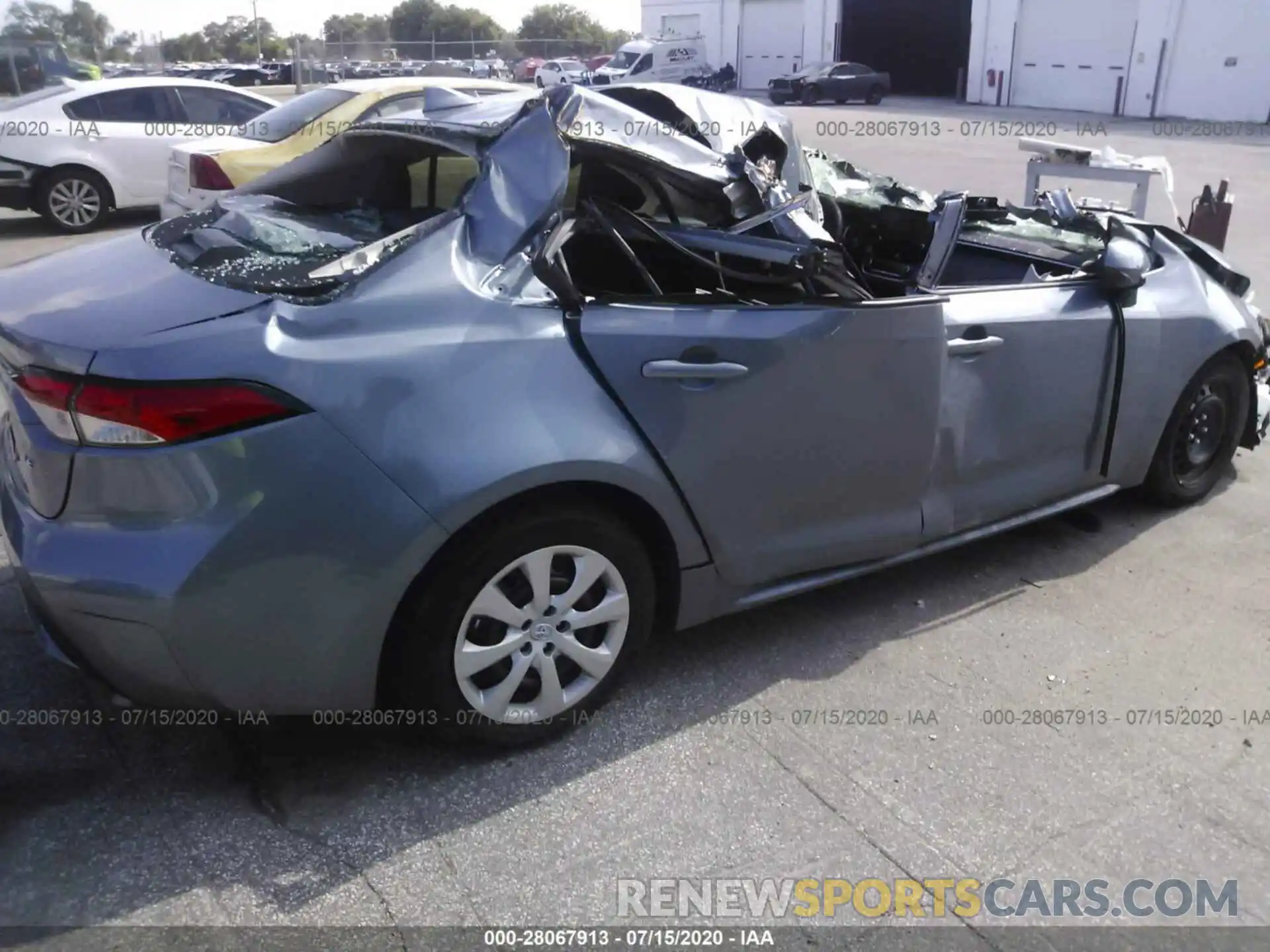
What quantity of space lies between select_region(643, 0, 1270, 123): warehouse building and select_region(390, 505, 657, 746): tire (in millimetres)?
32633

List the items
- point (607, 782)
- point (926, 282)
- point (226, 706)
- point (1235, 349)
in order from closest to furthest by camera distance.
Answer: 1. point (226, 706)
2. point (607, 782)
3. point (926, 282)
4. point (1235, 349)

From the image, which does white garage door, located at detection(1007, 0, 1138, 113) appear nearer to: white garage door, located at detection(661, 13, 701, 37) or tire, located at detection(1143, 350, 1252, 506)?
white garage door, located at detection(661, 13, 701, 37)

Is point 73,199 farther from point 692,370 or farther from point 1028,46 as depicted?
point 1028,46

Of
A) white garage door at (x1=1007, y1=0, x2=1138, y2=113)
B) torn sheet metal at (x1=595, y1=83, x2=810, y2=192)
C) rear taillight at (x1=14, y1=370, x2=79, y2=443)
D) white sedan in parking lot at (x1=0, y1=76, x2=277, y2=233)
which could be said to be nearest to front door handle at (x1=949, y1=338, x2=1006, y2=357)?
torn sheet metal at (x1=595, y1=83, x2=810, y2=192)

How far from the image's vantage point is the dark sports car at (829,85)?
3381 cm

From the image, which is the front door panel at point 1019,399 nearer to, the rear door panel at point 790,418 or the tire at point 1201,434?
the rear door panel at point 790,418

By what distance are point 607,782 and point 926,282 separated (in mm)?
1956

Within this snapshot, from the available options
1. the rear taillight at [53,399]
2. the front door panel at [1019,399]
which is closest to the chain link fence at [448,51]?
the front door panel at [1019,399]

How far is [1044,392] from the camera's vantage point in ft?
12.5

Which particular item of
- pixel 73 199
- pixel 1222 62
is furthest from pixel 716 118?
pixel 1222 62

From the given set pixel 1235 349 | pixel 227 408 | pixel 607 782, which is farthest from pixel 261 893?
pixel 1235 349

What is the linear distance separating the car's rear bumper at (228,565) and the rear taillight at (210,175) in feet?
19.2

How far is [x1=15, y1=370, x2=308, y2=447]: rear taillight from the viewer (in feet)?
7.72

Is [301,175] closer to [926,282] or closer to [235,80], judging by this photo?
[926,282]
